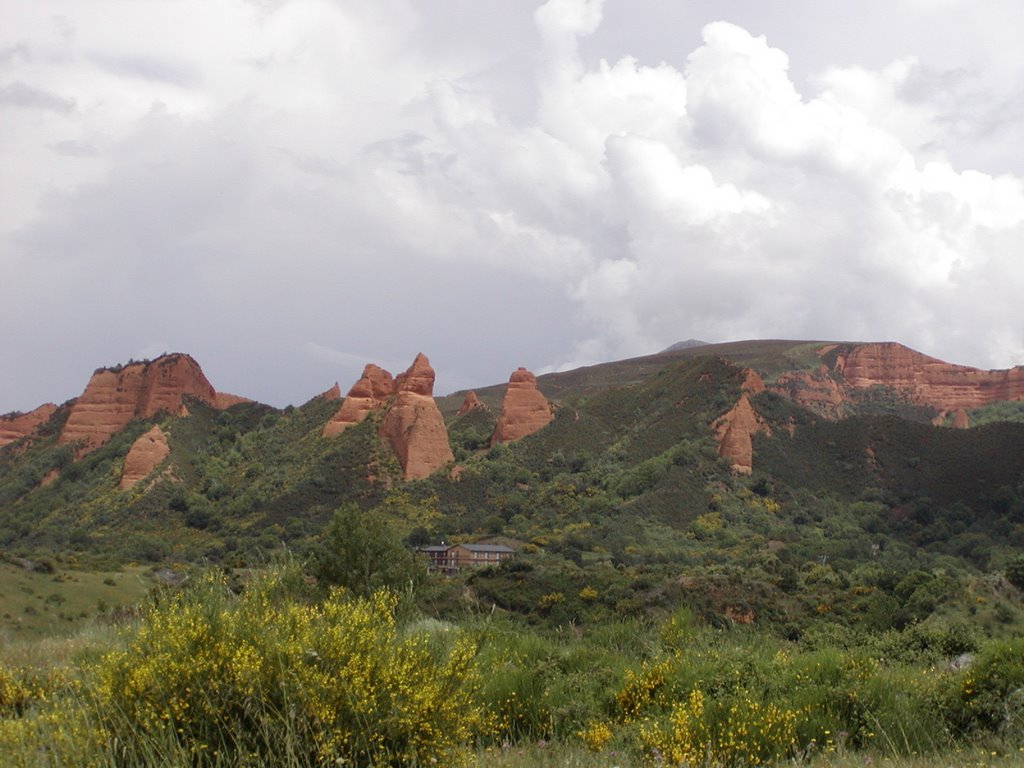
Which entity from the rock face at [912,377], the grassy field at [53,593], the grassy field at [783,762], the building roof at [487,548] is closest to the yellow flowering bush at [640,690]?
the grassy field at [783,762]

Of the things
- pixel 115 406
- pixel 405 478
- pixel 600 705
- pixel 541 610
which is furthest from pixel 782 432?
pixel 600 705

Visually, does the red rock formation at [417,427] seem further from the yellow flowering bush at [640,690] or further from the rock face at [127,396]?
the yellow flowering bush at [640,690]

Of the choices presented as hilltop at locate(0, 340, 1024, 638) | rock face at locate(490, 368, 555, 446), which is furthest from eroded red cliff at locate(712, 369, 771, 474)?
rock face at locate(490, 368, 555, 446)

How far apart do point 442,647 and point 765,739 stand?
262 cm

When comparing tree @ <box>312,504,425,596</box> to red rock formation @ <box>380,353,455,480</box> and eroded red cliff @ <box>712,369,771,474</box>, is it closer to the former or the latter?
red rock formation @ <box>380,353,455,480</box>

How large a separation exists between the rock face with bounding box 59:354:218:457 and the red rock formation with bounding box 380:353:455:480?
27741 millimetres

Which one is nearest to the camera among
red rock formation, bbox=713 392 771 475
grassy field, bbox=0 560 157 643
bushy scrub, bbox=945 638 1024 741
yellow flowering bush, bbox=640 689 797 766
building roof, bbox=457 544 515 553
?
yellow flowering bush, bbox=640 689 797 766

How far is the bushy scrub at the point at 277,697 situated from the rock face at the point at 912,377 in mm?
132452

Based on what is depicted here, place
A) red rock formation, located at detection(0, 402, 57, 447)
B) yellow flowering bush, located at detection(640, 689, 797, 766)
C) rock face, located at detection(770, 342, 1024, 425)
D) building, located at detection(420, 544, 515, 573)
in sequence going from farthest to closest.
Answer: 1. rock face, located at detection(770, 342, 1024, 425)
2. red rock formation, located at detection(0, 402, 57, 447)
3. building, located at detection(420, 544, 515, 573)
4. yellow flowering bush, located at detection(640, 689, 797, 766)

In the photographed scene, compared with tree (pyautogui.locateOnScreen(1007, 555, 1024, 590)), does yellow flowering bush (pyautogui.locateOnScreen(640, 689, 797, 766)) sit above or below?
above

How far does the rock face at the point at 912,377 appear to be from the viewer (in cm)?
13938

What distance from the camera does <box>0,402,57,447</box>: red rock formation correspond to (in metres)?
108

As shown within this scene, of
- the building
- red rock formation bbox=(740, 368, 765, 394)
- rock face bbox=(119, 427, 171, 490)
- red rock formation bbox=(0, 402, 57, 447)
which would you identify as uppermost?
red rock formation bbox=(0, 402, 57, 447)

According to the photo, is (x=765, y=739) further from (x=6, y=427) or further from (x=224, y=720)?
(x=6, y=427)
